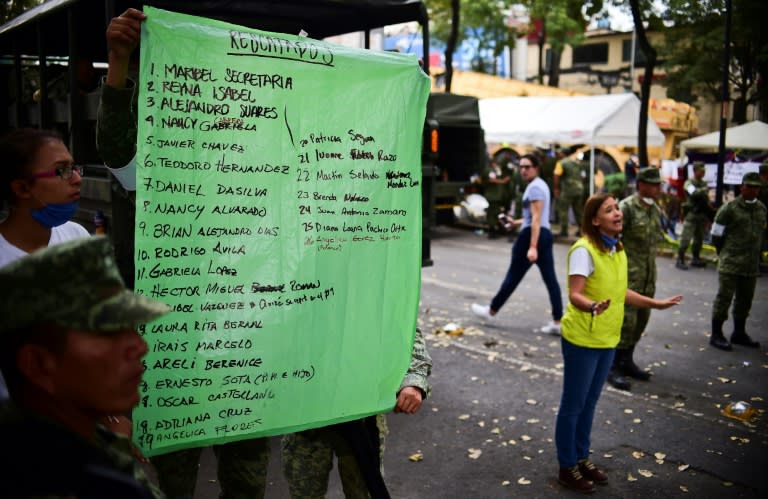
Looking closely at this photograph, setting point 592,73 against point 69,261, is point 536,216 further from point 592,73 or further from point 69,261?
point 592,73

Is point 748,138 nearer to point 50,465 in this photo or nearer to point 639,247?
point 639,247

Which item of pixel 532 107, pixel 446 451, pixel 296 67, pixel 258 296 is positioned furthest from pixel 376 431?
pixel 532 107

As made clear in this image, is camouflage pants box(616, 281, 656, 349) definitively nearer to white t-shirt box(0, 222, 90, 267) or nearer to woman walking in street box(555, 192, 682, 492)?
woman walking in street box(555, 192, 682, 492)

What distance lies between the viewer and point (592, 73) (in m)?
45.6

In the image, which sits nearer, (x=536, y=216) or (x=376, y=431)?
(x=376, y=431)

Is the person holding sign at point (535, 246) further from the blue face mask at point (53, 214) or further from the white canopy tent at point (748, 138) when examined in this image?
the white canopy tent at point (748, 138)

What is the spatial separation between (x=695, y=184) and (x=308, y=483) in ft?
43.3

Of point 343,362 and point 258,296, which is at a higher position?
point 258,296

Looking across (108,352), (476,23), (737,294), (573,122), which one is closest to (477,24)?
(476,23)

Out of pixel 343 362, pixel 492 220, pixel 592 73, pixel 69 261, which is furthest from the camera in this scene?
pixel 592 73

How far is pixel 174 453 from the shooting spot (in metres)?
2.66

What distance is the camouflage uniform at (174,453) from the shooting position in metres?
2.38

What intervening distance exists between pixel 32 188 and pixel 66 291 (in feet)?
4.26

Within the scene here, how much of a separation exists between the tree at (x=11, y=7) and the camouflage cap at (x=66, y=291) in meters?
8.04
